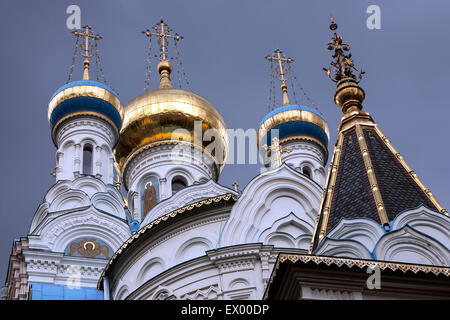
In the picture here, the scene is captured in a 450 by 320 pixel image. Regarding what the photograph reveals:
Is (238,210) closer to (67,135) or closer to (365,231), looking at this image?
(365,231)

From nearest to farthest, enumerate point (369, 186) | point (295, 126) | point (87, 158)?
point (369, 186) < point (87, 158) < point (295, 126)

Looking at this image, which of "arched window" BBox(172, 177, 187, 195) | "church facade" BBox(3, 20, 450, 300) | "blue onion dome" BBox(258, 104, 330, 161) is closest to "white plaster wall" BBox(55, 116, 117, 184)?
"church facade" BBox(3, 20, 450, 300)

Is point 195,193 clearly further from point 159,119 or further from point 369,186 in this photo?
point 369,186

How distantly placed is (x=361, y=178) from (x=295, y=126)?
14710 millimetres

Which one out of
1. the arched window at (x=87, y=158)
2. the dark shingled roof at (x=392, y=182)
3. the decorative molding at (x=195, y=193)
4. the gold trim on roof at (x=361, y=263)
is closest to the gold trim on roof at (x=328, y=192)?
the dark shingled roof at (x=392, y=182)

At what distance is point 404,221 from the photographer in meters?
7.20

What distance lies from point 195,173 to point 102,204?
2.81m

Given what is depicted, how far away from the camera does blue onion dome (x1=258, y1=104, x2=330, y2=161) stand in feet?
73.4

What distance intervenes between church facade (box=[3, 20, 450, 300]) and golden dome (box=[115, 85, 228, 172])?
0.03m

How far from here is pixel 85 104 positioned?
795 inches

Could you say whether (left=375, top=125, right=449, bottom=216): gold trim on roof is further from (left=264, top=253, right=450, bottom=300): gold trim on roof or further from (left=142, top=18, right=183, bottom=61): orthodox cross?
(left=142, top=18, right=183, bottom=61): orthodox cross

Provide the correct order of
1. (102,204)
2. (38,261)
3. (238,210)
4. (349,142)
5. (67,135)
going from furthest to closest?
(67,135) → (102,204) → (38,261) → (238,210) → (349,142)

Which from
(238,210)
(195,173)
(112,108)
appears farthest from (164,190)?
(238,210)

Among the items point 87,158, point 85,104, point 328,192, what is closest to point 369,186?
point 328,192
